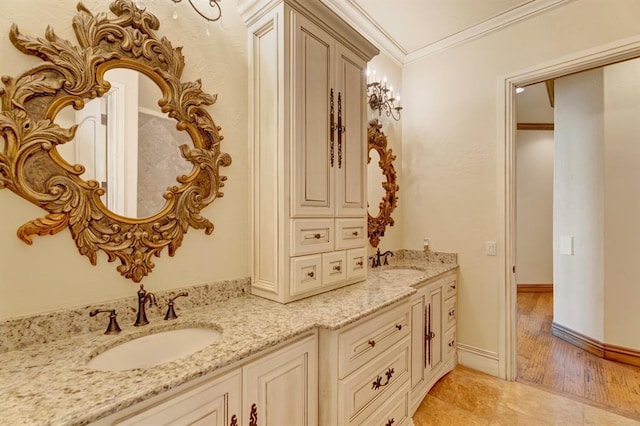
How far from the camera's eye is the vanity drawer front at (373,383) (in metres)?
1.34

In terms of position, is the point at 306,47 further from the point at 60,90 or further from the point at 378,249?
the point at 378,249

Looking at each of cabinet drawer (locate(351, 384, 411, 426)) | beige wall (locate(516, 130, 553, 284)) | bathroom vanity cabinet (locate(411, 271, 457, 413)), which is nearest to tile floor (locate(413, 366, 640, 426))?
bathroom vanity cabinet (locate(411, 271, 457, 413))

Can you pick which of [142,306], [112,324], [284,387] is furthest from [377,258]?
[112,324]

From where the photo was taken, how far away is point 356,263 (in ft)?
6.47

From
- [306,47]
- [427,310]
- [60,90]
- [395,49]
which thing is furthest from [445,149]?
[60,90]

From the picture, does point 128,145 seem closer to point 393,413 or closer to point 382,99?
point 393,413

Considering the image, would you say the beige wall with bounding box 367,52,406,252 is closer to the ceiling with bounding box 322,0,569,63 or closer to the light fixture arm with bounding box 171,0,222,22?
the ceiling with bounding box 322,0,569,63

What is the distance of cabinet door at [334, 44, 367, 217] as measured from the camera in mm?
1844

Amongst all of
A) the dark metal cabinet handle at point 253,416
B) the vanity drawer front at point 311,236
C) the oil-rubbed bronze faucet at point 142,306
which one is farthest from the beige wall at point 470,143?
the oil-rubbed bronze faucet at point 142,306

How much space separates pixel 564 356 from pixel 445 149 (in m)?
2.18

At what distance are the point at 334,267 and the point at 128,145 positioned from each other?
1199mm

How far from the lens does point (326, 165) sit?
175 centimetres

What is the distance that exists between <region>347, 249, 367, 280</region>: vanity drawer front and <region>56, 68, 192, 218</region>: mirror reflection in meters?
1.07

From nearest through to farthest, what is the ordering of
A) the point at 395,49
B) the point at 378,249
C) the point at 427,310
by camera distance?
1. the point at 427,310
2. the point at 378,249
3. the point at 395,49
